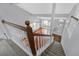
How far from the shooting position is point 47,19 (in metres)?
5.68

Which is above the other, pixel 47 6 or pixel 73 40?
pixel 47 6

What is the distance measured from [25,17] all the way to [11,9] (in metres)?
1.27

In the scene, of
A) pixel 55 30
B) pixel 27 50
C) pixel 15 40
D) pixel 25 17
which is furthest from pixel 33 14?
pixel 27 50

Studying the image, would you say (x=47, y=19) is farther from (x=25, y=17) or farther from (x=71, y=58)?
(x=71, y=58)

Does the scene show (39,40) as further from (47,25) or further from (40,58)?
(47,25)

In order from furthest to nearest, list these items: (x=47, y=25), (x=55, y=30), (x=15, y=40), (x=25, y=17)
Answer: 1. (x=55, y=30)
2. (x=47, y=25)
3. (x=25, y=17)
4. (x=15, y=40)

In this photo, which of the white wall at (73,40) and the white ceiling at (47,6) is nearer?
the white wall at (73,40)

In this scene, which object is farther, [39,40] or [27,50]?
[39,40]

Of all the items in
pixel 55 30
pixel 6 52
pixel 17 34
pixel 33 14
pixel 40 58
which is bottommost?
pixel 55 30

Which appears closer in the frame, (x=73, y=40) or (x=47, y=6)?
(x=73, y=40)

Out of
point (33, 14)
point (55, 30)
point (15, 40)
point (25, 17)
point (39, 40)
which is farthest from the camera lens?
point (55, 30)

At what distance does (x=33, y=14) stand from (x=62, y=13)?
1.68m

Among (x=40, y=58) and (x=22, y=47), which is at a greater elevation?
(x=40, y=58)

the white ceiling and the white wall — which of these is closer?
the white wall
